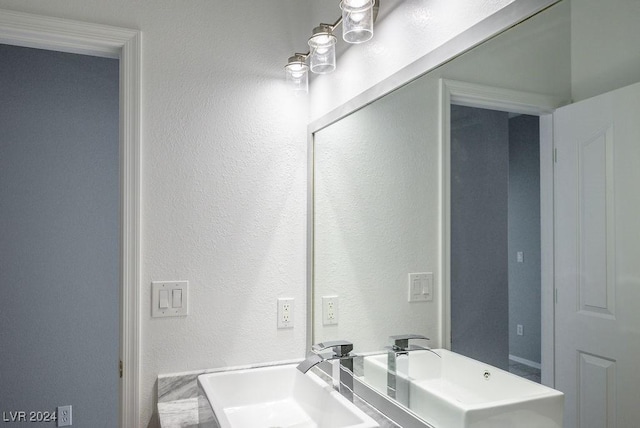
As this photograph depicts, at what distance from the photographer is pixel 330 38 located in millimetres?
1450

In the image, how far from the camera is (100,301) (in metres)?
2.82

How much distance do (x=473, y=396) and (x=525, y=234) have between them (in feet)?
1.19

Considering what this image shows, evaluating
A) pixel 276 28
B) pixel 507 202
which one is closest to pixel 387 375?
pixel 507 202

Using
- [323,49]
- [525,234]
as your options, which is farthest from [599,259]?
[323,49]

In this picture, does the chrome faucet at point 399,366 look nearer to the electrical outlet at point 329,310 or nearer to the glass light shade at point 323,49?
→ the electrical outlet at point 329,310

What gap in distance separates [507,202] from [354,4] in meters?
0.68

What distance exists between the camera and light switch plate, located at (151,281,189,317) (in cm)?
167

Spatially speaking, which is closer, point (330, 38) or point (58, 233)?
point (330, 38)

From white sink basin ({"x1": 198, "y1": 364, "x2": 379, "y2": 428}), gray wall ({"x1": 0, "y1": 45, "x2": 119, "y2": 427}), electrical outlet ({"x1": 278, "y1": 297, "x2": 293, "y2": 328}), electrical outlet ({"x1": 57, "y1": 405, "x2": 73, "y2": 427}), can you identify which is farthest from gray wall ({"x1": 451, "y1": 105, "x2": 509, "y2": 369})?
electrical outlet ({"x1": 57, "y1": 405, "x2": 73, "y2": 427})

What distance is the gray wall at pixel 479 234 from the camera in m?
0.92

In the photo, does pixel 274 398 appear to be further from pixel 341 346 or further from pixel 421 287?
pixel 421 287

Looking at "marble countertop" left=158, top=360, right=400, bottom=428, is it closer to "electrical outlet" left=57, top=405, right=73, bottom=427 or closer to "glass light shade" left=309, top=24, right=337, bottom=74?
"glass light shade" left=309, top=24, right=337, bottom=74

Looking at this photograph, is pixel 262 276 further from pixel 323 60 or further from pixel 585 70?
pixel 585 70

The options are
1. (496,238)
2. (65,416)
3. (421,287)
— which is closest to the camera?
(496,238)
